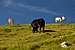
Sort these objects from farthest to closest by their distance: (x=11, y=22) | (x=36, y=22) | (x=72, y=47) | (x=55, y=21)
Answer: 1. (x=55, y=21)
2. (x=11, y=22)
3. (x=36, y=22)
4. (x=72, y=47)

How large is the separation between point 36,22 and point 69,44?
17965mm

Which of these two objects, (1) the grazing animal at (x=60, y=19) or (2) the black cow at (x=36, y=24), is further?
(1) the grazing animal at (x=60, y=19)

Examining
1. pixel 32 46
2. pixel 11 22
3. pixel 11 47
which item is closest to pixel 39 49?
pixel 32 46

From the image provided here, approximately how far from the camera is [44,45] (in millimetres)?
30859

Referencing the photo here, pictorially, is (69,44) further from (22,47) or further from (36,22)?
(36,22)

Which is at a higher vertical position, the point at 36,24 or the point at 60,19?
the point at 60,19

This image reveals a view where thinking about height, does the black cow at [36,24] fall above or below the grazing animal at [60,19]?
below

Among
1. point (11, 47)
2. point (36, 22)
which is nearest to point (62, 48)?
point (11, 47)

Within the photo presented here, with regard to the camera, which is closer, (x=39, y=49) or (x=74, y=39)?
(x=39, y=49)

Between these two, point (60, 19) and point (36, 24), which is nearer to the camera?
point (36, 24)

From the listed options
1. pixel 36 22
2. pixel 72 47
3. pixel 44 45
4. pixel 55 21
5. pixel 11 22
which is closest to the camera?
pixel 72 47

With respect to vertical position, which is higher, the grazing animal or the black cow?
the grazing animal

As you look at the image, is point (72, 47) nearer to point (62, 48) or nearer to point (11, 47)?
point (62, 48)

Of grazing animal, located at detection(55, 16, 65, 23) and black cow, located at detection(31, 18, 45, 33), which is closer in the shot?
Result: black cow, located at detection(31, 18, 45, 33)
